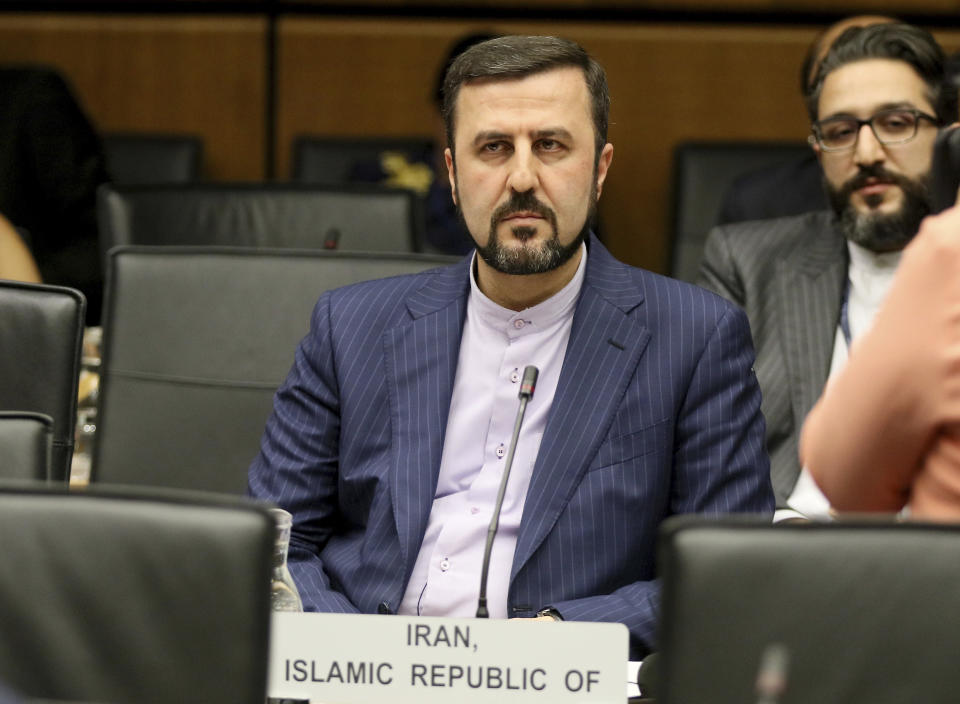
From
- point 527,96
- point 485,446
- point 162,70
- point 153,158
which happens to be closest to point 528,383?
point 485,446

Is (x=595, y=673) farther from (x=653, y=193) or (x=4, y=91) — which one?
(x=653, y=193)

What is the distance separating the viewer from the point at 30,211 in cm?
393

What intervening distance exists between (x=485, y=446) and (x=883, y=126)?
49.2 inches

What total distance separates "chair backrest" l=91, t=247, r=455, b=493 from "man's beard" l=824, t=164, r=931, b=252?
0.91 m

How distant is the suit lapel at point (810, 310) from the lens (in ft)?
8.57

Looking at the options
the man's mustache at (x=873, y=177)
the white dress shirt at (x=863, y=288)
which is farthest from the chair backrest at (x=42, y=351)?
the man's mustache at (x=873, y=177)

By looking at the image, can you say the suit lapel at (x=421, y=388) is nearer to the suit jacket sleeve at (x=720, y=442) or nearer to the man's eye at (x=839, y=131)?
the suit jacket sleeve at (x=720, y=442)

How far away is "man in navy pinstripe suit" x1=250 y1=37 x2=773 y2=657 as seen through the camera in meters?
1.89

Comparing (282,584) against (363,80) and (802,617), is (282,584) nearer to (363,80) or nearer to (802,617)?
(802,617)

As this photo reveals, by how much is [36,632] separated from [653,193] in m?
3.84

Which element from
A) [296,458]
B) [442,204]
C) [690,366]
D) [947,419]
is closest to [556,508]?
[690,366]

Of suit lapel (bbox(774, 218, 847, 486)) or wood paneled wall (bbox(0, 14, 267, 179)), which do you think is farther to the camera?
wood paneled wall (bbox(0, 14, 267, 179))

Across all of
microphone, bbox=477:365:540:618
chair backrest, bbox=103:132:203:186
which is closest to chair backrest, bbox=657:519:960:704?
microphone, bbox=477:365:540:618

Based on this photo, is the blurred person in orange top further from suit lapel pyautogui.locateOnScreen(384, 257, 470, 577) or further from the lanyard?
the lanyard
